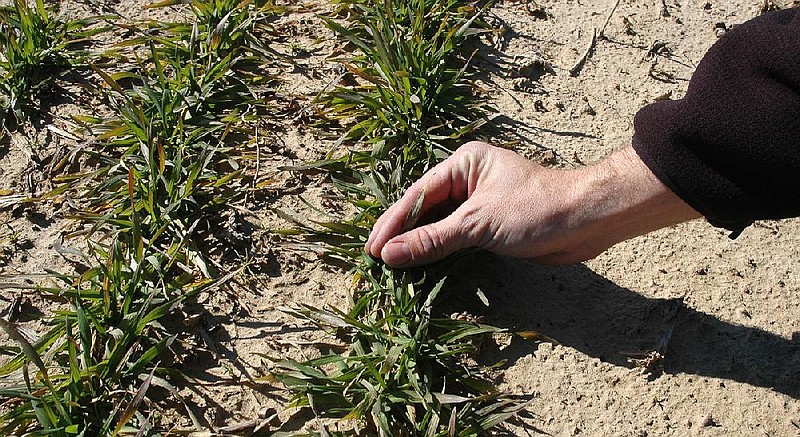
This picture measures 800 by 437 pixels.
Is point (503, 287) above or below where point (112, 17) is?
below

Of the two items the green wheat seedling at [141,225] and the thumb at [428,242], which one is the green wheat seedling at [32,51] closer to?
the green wheat seedling at [141,225]

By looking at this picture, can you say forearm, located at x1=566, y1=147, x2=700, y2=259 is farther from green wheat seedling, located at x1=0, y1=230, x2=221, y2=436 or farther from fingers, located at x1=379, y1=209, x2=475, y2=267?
green wheat seedling, located at x1=0, y1=230, x2=221, y2=436

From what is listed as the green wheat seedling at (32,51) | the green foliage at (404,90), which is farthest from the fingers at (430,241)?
the green wheat seedling at (32,51)

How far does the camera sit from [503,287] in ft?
9.29

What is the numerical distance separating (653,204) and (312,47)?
1.78 m

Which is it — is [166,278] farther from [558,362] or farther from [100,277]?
[558,362]

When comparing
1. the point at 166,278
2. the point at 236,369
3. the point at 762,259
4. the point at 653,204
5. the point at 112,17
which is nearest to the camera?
the point at 653,204

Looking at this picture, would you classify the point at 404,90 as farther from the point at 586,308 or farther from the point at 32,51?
the point at 32,51

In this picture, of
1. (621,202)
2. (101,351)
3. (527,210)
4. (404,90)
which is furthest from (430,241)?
(101,351)

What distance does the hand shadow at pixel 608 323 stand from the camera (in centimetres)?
265

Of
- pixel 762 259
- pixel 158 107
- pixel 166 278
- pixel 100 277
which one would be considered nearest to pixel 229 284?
pixel 166 278

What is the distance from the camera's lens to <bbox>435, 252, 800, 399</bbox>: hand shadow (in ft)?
8.70

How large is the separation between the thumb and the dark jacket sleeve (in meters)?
0.58

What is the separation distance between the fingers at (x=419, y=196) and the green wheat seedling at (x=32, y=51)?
1.50 m
